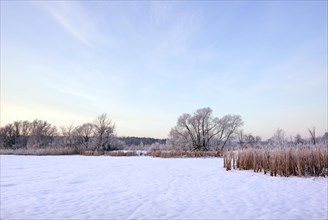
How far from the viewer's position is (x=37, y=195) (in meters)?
5.74

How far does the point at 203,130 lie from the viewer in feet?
151

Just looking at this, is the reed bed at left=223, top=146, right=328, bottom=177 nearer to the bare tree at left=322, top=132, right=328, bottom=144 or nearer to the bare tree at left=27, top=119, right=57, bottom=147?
the bare tree at left=322, top=132, right=328, bottom=144

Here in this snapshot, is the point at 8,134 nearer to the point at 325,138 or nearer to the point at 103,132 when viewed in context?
the point at 103,132

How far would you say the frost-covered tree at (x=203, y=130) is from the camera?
151 ft

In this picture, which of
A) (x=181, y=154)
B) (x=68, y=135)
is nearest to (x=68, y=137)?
(x=68, y=135)

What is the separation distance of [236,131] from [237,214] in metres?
45.3

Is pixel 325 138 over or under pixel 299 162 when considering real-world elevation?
over

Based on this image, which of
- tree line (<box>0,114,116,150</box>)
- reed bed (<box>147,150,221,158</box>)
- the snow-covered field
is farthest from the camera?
tree line (<box>0,114,116,150</box>)

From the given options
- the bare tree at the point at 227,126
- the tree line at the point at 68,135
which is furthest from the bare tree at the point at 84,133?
the bare tree at the point at 227,126

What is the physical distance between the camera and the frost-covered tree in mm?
46094

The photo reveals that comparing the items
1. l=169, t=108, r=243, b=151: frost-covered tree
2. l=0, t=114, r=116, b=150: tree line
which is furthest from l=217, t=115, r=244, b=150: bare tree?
l=0, t=114, r=116, b=150: tree line

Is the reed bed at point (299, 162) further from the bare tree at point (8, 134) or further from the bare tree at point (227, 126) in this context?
the bare tree at point (8, 134)

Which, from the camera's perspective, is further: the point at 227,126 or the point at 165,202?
the point at 227,126

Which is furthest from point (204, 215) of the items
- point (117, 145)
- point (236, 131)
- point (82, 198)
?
point (236, 131)
